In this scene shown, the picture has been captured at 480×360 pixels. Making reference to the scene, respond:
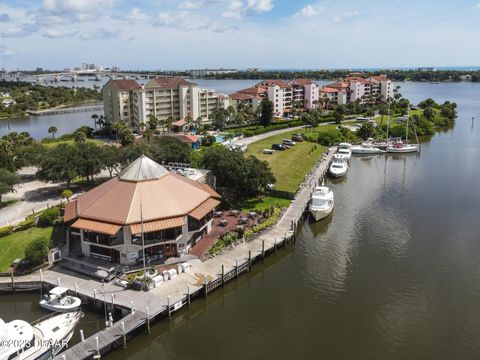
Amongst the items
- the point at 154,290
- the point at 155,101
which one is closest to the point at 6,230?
the point at 154,290

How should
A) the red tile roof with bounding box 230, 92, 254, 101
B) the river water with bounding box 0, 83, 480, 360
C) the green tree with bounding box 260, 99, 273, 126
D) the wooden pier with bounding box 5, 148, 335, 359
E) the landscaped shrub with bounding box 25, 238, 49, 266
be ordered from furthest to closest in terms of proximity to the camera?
the red tile roof with bounding box 230, 92, 254, 101, the green tree with bounding box 260, 99, 273, 126, the landscaped shrub with bounding box 25, 238, 49, 266, the river water with bounding box 0, 83, 480, 360, the wooden pier with bounding box 5, 148, 335, 359

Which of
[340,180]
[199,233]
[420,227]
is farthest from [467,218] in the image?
[199,233]

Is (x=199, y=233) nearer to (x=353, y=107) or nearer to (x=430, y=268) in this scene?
(x=430, y=268)

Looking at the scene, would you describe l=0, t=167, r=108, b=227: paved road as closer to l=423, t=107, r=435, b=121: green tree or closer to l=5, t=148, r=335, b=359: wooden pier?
l=5, t=148, r=335, b=359: wooden pier

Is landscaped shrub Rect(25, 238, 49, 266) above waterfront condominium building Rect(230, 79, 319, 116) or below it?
below

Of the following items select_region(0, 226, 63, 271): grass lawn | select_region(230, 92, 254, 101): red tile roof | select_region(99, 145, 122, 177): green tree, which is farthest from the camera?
select_region(230, 92, 254, 101): red tile roof

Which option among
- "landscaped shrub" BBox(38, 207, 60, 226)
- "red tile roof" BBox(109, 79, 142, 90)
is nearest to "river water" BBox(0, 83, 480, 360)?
"landscaped shrub" BBox(38, 207, 60, 226)

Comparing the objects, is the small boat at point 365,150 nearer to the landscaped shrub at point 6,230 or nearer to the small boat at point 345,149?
the small boat at point 345,149

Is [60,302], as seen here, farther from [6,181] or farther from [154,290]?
[6,181]
